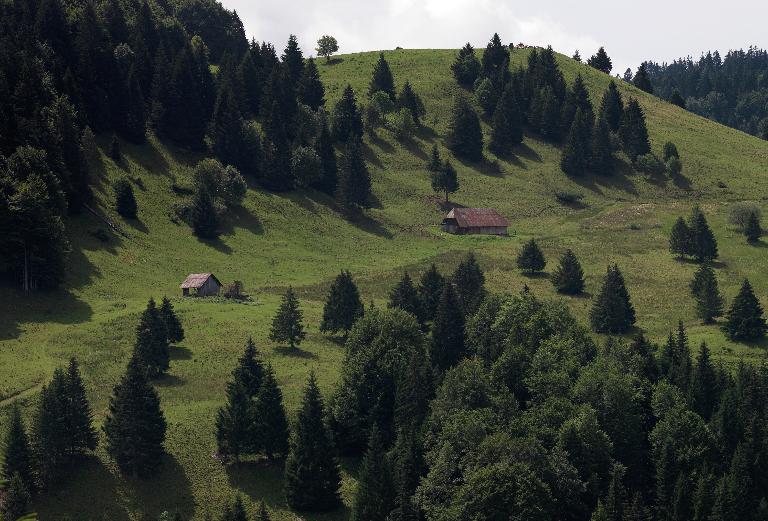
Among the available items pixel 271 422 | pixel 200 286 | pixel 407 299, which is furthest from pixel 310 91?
pixel 271 422

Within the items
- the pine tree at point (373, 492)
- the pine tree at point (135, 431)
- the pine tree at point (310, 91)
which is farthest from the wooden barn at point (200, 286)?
the pine tree at point (310, 91)

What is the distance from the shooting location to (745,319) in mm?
105562

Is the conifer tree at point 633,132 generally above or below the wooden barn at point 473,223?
above

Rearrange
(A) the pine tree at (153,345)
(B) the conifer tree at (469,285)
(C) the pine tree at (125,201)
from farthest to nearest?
(C) the pine tree at (125,201), (B) the conifer tree at (469,285), (A) the pine tree at (153,345)

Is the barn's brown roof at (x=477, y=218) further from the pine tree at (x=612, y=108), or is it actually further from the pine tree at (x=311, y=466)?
the pine tree at (x=311, y=466)

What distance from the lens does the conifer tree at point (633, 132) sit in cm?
18438

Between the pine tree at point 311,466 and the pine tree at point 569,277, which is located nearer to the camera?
the pine tree at point 311,466

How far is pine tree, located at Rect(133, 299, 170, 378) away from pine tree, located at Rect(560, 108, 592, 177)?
106 metres

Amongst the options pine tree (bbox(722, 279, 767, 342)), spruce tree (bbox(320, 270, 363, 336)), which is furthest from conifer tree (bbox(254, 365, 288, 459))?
pine tree (bbox(722, 279, 767, 342))

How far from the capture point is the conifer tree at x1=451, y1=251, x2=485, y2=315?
10301 centimetres

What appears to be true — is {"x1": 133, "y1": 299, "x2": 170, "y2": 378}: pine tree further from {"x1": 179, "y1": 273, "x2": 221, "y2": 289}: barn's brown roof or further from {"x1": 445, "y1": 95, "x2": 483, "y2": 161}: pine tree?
{"x1": 445, "y1": 95, "x2": 483, "y2": 161}: pine tree

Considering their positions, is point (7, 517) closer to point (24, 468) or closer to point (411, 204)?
point (24, 468)

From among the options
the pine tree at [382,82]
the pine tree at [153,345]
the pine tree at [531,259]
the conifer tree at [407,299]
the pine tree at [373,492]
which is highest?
the pine tree at [382,82]

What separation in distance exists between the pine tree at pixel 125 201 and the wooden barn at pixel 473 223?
48702 mm
